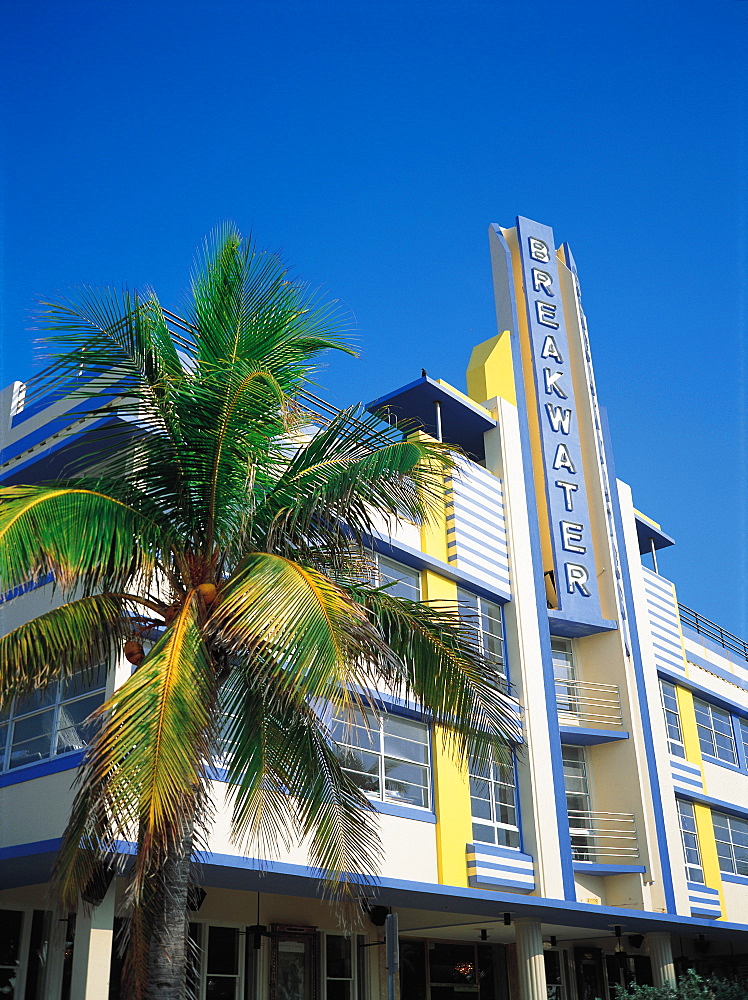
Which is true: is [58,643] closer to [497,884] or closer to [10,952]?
[10,952]

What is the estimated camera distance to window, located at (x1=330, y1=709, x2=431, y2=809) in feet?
60.2

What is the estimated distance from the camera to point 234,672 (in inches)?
441

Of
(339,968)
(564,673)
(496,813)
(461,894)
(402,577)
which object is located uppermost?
(402,577)

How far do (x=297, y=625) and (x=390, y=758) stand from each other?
11.2 metres

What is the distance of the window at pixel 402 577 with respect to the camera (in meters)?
20.5

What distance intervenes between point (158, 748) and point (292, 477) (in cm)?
378

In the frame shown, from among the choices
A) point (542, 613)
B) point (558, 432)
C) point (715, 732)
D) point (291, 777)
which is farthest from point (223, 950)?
point (715, 732)

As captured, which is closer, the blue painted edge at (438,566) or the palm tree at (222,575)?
the palm tree at (222,575)

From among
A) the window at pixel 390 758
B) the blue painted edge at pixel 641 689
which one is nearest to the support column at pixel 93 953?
the window at pixel 390 758

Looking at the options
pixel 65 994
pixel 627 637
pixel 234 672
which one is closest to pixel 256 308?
pixel 234 672

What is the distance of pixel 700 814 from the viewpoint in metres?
28.2

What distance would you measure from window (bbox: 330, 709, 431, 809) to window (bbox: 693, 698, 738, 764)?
1338cm

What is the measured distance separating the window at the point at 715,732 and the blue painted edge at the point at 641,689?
5386 millimetres

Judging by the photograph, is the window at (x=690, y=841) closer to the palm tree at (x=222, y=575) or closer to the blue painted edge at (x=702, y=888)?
the blue painted edge at (x=702, y=888)
